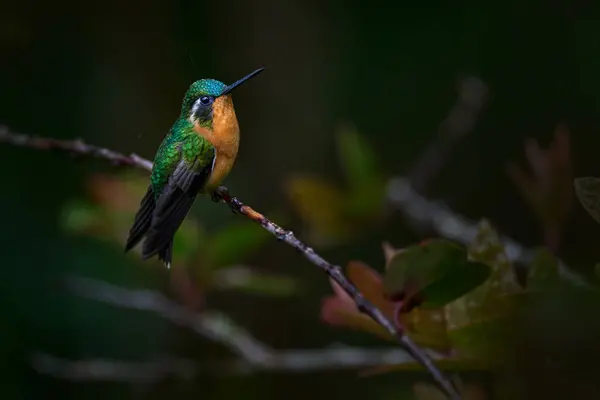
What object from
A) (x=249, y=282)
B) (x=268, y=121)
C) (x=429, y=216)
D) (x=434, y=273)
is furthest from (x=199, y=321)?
(x=268, y=121)

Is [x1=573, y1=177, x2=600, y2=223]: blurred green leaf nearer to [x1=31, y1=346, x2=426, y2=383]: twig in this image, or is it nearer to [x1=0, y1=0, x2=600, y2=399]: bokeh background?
[x1=31, y1=346, x2=426, y2=383]: twig

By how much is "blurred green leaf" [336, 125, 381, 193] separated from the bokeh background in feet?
0.73

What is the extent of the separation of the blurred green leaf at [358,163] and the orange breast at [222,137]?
1.67 feet

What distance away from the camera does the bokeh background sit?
1.22 metres

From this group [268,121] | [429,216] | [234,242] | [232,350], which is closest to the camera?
[234,242]

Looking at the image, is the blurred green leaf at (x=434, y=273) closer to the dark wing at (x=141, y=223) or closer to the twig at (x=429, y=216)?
the dark wing at (x=141, y=223)

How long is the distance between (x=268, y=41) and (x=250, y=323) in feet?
1.80

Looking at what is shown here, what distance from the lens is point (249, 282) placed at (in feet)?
2.58

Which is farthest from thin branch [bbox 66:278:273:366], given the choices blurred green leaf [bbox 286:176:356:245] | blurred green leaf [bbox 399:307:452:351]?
blurred green leaf [bbox 399:307:452:351]

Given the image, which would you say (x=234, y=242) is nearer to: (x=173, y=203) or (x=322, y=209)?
(x=322, y=209)

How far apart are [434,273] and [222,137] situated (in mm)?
125

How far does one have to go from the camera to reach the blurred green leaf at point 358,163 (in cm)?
89

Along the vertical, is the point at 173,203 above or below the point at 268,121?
below

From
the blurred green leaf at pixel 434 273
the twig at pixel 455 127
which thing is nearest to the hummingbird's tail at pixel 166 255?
the blurred green leaf at pixel 434 273
